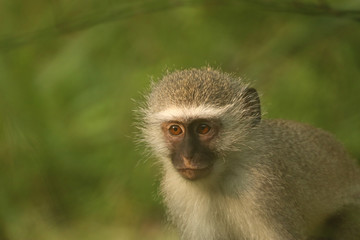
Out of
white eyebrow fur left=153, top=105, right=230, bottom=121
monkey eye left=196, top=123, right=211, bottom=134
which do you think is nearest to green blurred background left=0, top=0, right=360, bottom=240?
white eyebrow fur left=153, top=105, right=230, bottom=121

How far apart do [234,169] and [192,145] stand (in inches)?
18.9

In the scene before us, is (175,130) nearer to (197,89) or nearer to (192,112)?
(192,112)

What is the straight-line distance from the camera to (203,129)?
4273 mm

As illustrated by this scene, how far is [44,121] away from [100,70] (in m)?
1.02

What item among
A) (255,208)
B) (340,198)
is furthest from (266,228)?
(340,198)

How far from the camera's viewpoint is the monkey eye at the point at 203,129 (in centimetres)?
426

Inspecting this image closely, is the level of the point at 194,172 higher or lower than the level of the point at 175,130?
lower

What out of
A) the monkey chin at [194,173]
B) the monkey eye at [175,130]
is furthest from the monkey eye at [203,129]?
the monkey chin at [194,173]

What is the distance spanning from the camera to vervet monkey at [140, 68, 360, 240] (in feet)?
14.0

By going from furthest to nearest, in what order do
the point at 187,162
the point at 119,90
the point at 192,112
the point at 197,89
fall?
the point at 119,90
the point at 197,89
the point at 192,112
the point at 187,162

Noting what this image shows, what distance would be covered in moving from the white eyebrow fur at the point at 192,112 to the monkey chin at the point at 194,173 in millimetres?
370

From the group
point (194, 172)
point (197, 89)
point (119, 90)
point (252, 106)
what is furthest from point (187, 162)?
point (119, 90)

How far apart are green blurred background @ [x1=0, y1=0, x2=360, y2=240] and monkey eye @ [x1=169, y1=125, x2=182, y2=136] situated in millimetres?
1620

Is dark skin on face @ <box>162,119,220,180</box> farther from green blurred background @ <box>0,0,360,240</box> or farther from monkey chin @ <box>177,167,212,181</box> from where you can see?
green blurred background @ <box>0,0,360,240</box>
